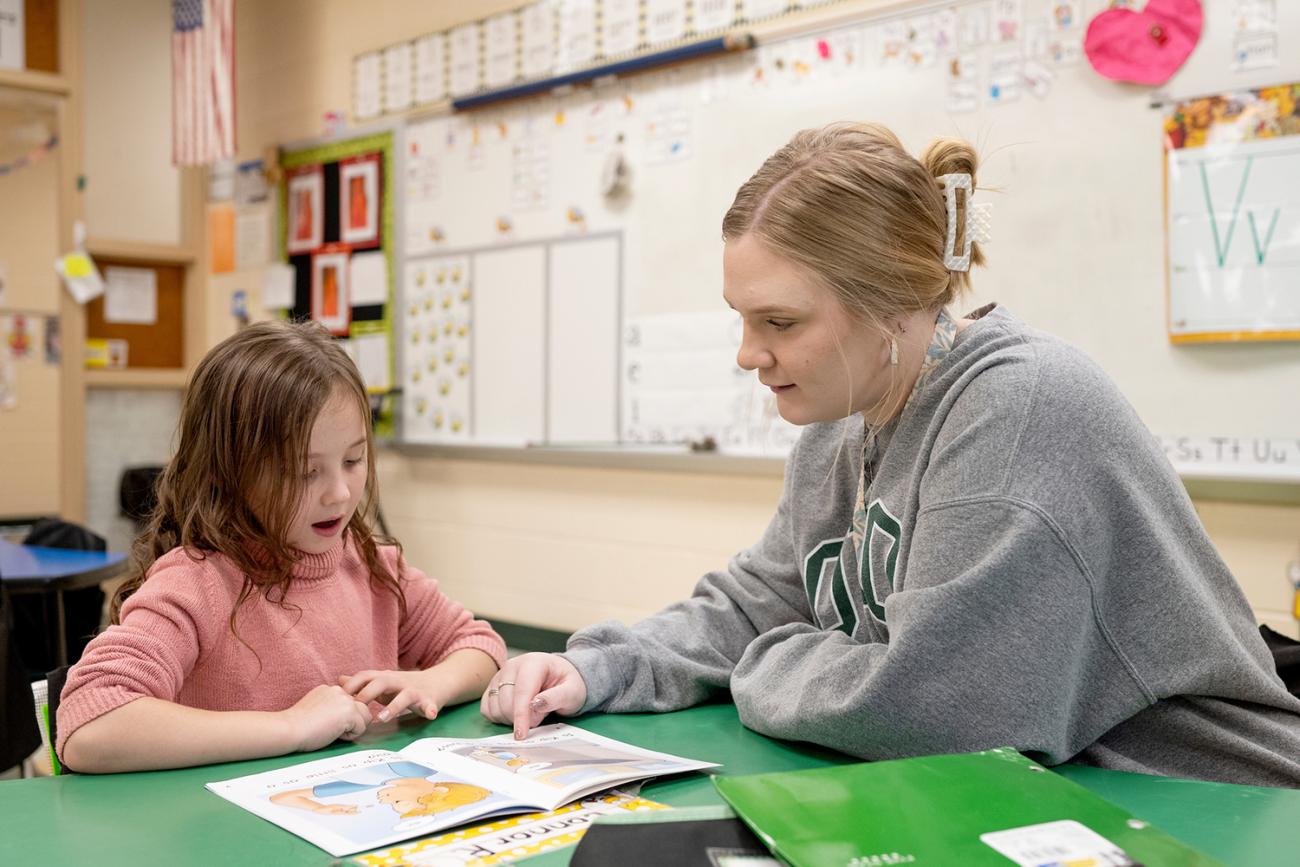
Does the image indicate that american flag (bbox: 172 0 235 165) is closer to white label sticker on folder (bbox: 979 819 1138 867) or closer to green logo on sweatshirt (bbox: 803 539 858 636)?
green logo on sweatshirt (bbox: 803 539 858 636)

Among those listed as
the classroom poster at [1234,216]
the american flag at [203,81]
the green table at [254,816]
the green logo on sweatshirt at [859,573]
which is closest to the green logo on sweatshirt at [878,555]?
the green logo on sweatshirt at [859,573]

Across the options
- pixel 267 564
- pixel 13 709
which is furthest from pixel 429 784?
pixel 13 709

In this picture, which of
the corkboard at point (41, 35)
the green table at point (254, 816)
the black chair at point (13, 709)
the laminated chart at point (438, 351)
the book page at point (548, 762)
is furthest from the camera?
the corkboard at point (41, 35)

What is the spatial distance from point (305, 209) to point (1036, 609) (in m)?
3.72

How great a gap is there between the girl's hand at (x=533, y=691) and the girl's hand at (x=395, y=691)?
6cm

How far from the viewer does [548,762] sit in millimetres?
1067

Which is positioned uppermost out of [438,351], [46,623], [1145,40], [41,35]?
[41,35]

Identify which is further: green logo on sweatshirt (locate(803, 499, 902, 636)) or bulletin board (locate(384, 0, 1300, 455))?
bulletin board (locate(384, 0, 1300, 455))

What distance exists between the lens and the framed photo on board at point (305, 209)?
4.17m

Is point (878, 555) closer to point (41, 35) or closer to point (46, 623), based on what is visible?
point (46, 623)

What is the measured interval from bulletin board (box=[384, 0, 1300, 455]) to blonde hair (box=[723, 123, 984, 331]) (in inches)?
26.0

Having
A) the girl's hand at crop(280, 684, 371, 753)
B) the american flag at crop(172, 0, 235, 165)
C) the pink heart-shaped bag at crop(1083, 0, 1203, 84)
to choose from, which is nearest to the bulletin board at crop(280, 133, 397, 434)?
the american flag at crop(172, 0, 235, 165)

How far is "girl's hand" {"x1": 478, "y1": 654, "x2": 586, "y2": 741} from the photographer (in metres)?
1.22

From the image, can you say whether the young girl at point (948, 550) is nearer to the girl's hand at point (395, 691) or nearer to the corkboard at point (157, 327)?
the girl's hand at point (395, 691)
